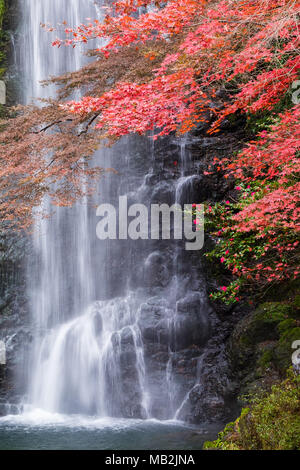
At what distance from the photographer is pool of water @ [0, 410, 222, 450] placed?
6973 millimetres

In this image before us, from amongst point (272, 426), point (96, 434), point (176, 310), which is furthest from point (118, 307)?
point (272, 426)

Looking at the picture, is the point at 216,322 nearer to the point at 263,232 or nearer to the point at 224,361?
the point at 224,361

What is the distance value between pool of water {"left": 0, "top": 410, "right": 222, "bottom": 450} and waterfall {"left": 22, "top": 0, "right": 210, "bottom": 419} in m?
0.71

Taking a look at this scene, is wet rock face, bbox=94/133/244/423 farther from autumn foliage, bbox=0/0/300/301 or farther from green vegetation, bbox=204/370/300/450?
green vegetation, bbox=204/370/300/450

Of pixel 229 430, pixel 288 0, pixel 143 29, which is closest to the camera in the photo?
pixel 229 430

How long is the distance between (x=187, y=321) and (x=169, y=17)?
22.9ft

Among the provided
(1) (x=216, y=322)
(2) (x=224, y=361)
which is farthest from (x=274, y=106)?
(2) (x=224, y=361)

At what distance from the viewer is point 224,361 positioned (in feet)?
30.4

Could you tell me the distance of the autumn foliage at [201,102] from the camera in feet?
18.6

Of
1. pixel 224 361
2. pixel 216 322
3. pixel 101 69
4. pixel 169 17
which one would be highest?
pixel 101 69

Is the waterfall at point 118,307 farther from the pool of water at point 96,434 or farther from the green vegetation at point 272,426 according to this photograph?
the green vegetation at point 272,426

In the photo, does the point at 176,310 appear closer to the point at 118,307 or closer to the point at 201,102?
the point at 118,307

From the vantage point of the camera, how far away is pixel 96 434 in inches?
302
